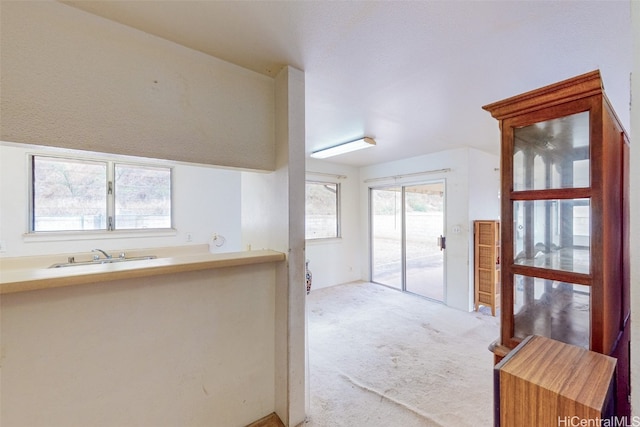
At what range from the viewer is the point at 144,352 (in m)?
1.32

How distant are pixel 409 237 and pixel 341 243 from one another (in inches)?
50.3

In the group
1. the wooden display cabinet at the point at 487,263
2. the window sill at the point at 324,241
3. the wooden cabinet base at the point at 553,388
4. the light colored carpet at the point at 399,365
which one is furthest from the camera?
the window sill at the point at 324,241

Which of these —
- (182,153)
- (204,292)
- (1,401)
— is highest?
(182,153)

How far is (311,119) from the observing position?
2607 millimetres

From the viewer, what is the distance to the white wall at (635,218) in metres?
0.55

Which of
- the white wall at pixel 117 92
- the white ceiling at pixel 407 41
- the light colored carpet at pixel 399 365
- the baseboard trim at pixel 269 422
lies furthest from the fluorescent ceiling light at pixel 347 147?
the baseboard trim at pixel 269 422

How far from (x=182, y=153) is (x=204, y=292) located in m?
0.81

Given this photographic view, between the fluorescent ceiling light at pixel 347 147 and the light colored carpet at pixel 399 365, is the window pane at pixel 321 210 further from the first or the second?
the light colored carpet at pixel 399 365

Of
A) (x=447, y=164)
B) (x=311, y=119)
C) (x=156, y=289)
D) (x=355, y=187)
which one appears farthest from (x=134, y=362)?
(x=355, y=187)

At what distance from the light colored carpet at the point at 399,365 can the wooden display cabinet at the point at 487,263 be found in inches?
8.9

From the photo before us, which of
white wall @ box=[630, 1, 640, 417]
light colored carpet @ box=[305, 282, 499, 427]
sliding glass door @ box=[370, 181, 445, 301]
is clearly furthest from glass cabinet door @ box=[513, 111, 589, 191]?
sliding glass door @ box=[370, 181, 445, 301]

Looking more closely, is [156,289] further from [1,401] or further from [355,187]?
[355,187]

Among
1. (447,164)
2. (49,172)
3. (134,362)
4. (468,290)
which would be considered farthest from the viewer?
(447,164)

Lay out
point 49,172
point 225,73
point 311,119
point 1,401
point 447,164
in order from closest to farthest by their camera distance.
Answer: point 1,401
point 225,73
point 311,119
point 49,172
point 447,164
